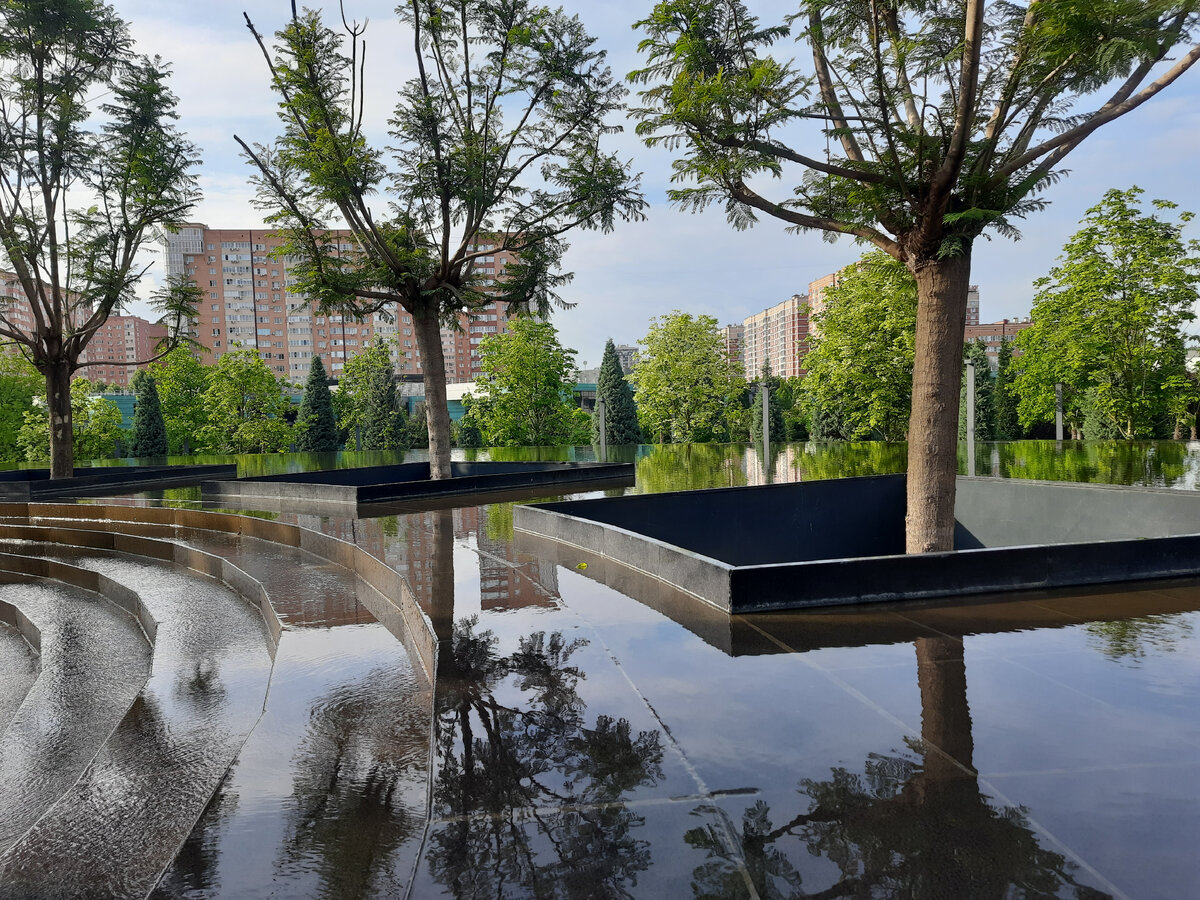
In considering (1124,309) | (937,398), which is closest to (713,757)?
(937,398)

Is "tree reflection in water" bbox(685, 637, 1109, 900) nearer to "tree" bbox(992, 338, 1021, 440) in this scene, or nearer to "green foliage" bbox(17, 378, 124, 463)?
"green foliage" bbox(17, 378, 124, 463)

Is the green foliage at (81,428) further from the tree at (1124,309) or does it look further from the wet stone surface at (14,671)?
the tree at (1124,309)

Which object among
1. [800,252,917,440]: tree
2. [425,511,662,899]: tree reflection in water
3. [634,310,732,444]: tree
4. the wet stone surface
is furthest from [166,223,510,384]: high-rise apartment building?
[425,511,662,899]: tree reflection in water

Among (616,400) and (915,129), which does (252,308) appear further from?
(915,129)

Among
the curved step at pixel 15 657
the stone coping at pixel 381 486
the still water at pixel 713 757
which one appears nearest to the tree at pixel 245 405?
the stone coping at pixel 381 486

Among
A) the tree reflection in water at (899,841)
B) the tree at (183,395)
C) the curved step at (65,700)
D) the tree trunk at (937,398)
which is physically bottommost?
the curved step at (65,700)

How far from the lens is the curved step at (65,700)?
4359mm

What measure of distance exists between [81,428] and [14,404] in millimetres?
7348

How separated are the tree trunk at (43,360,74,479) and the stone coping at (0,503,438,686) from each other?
143 inches

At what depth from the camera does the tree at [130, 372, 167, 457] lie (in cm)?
4038

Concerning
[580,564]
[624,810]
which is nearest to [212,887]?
[624,810]

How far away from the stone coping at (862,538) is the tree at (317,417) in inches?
1577

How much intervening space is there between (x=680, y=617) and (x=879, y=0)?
5748 millimetres

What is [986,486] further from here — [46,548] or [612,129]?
[46,548]
